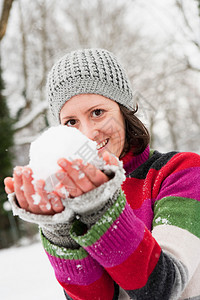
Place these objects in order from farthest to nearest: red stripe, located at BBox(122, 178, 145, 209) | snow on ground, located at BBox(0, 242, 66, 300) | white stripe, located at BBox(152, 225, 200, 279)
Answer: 1. snow on ground, located at BBox(0, 242, 66, 300)
2. red stripe, located at BBox(122, 178, 145, 209)
3. white stripe, located at BBox(152, 225, 200, 279)

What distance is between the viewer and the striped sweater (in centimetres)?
89

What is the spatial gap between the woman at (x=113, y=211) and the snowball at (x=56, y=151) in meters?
0.05

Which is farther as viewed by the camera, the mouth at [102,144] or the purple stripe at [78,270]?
the mouth at [102,144]

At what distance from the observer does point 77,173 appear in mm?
797

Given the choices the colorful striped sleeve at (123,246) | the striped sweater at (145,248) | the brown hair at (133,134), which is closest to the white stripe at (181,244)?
the striped sweater at (145,248)

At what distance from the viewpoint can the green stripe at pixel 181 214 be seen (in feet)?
3.67

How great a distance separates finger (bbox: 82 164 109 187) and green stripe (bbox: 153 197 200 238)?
0.40 meters

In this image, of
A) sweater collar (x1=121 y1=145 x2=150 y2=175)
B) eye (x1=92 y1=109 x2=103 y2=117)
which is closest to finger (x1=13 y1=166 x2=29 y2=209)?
eye (x1=92 y1=109 x2=103 y2=117)

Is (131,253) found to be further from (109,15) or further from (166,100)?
(166,100)

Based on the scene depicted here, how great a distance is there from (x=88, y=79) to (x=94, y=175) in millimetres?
926

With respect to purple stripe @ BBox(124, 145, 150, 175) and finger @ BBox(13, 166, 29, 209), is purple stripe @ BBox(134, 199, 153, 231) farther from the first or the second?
finger @ BBox(13, 166, 29, 209)

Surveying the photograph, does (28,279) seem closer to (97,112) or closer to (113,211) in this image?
(97,112)

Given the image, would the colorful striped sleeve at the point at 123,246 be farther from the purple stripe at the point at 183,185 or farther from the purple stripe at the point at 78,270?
the purple stripe at the point at 183,185

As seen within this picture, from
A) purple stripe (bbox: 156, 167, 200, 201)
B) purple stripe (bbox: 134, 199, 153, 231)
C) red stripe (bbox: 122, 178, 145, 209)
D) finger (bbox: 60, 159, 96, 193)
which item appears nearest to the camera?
finger (bbox: 60, 159, 96, 193)
